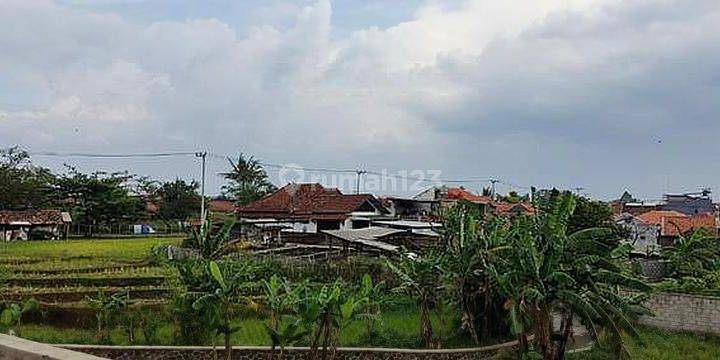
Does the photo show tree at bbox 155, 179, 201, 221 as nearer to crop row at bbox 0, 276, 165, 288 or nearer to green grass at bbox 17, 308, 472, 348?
crop row at bbox 0, 276, 165, 288

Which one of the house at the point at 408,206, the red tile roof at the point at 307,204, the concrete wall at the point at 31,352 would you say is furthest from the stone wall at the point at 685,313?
the house at the point at 408,206

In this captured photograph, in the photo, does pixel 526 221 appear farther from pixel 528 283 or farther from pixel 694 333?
pixel 694 333

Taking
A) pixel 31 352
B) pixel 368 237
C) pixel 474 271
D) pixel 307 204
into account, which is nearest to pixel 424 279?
pixel 474 271

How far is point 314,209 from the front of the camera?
31.1 metres

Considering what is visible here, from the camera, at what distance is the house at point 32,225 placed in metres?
34.8

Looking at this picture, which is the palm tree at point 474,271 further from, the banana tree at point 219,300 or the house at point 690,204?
the house at point 690,204

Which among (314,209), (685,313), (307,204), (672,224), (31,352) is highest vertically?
(307,204)

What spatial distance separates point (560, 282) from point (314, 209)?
855 inches

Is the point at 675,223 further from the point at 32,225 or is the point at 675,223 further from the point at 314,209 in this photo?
the point at 32,225

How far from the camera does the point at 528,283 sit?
33.6ft

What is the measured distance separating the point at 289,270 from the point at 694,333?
9220mm

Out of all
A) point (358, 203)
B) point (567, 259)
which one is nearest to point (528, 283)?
point (567, 259)

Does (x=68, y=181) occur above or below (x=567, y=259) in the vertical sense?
above

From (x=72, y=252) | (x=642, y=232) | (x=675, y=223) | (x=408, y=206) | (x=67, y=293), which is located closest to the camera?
→ (x=67, y=293)
